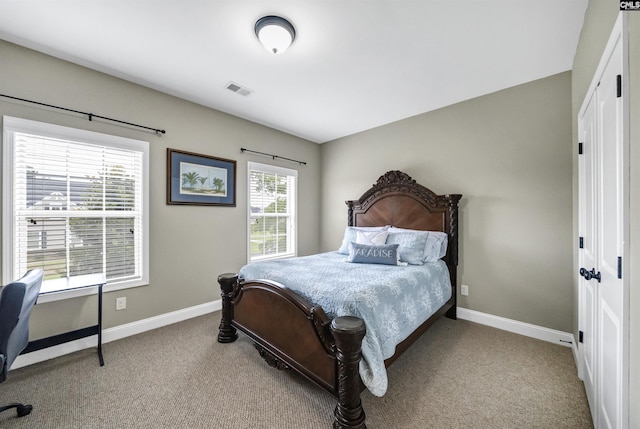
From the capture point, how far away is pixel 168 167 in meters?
2.95

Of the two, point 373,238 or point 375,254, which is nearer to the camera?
point 375,254

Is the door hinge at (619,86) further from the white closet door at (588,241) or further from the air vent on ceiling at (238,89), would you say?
the air vent on ceiling at (238,89)

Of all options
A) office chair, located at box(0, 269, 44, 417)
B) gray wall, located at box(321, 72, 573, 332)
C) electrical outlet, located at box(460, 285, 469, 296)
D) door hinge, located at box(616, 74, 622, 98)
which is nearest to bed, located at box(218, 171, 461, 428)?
electrical outlet, located at box(460, 285, 469, 296)

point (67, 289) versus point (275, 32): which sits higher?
point (275, 32)

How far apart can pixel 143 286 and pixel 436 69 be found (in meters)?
3.73

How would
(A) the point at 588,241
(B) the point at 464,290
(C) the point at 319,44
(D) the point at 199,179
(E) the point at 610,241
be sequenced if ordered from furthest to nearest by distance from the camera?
1. (D) the point at 199,179
2. (B) the point at 464,290
3. (C) the point at 319,44
4. (A) the point at 588,241
5. (E) the point at 610,241

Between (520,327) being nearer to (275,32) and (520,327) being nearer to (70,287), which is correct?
(275,32)

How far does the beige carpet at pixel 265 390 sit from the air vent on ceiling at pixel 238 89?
105 inches

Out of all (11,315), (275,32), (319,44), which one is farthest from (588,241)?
(11,315)

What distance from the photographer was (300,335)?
181cm

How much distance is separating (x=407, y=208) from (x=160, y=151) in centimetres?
313

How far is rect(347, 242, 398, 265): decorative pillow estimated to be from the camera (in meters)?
2.73

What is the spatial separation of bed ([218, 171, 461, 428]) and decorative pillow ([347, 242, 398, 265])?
0.04m

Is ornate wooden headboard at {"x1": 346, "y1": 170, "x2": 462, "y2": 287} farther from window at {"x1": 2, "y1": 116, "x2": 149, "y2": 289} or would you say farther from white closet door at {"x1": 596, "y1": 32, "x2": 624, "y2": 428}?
window at {"x1": 2, "y1": 116, "x2": 149, "y2": 289}
